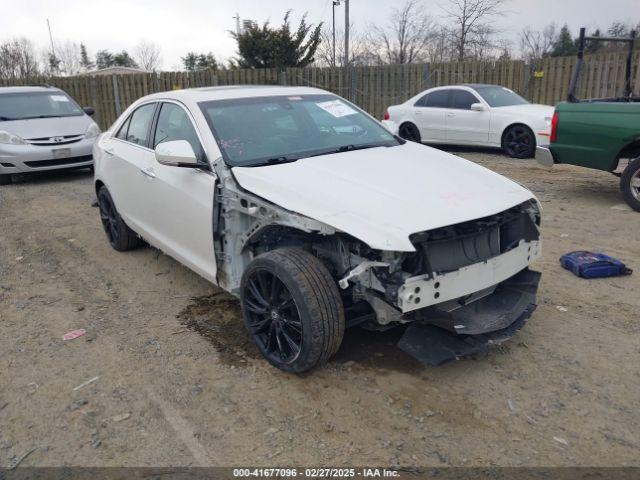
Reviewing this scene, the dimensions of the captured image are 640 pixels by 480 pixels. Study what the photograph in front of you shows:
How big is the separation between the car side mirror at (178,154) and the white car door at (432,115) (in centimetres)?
893

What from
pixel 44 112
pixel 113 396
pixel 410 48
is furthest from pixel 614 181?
pixel 410 48

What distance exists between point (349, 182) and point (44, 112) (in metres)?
9.37

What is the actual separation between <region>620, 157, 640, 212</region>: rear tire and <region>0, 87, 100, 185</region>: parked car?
29.0ft

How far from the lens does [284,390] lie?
334 cm

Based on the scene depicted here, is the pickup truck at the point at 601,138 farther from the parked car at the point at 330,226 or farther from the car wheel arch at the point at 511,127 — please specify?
the parked car at the point at 330,226

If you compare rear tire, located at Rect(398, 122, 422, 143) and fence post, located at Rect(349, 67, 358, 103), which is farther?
fence post, located at Rect(349, 67, 358, 103)

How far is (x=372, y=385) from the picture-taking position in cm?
336

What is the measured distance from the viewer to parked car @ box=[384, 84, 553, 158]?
10664 millimetres

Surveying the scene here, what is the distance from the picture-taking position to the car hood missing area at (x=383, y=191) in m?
3.01

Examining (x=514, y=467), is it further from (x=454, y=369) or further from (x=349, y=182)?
(x=349, y=182)

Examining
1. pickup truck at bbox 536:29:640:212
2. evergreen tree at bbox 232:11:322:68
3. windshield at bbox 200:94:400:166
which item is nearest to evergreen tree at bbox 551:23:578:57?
evergreen tree at bbox 232:11:322:68

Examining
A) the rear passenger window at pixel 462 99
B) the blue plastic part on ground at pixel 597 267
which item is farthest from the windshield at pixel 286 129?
the rear passenger window at pixel 462 99

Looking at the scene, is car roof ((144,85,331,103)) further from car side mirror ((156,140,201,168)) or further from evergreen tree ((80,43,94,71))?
evergreen tree ((80,43,94,71))

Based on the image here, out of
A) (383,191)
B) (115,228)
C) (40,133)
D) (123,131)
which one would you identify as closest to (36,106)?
(40,133)
